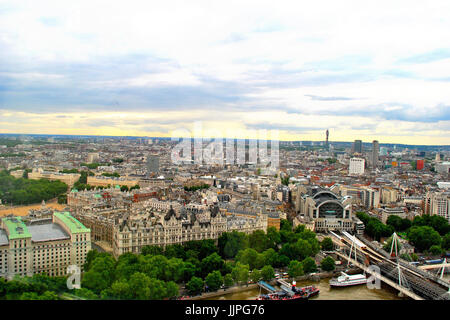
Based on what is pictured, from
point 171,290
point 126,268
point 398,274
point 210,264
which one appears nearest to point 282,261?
point 210,264

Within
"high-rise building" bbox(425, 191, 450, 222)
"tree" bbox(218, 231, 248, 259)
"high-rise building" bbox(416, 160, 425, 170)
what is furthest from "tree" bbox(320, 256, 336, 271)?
"high-rise building" bbox(416, 160, 425, 170)

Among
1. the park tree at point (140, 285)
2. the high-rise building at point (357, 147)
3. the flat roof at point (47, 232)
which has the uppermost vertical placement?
the high-rise building at point (357, 147)

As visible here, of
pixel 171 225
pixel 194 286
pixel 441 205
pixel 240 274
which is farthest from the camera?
pixel 441 205

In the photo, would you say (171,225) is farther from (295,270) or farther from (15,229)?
(15,229)

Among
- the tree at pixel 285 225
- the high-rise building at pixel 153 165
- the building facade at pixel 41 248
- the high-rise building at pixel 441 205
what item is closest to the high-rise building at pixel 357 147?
the high-rise building at pixel 441 205

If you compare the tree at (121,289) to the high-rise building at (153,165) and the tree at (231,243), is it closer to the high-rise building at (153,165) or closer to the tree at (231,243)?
the tree at (231,243)

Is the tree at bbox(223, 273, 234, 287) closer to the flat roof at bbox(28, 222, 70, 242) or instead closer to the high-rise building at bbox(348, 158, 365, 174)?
the flat roof at bbox(28, 222, 70, 242)
